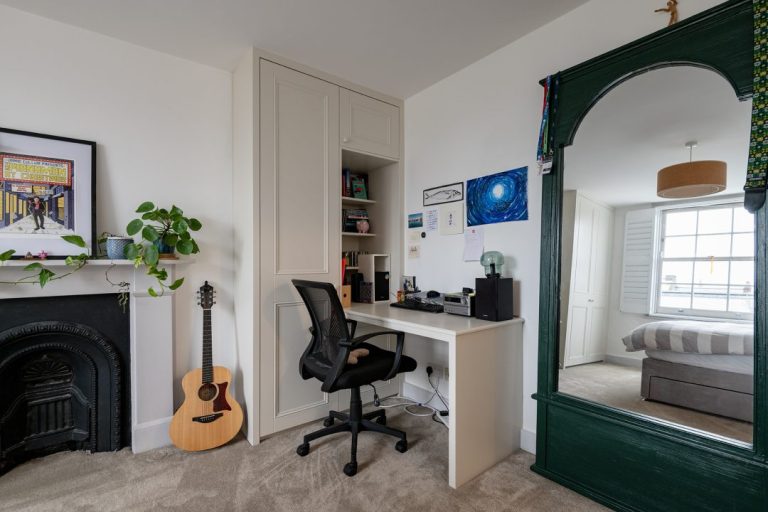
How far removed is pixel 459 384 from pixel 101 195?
2375 millimetres

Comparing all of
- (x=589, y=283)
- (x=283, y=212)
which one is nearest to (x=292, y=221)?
(x=283, y=212)

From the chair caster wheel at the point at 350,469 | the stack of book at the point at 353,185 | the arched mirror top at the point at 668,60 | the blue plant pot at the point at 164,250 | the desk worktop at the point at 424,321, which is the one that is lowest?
the chair caster wheel at the point at 350,469

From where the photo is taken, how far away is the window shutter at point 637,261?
1.66 meters

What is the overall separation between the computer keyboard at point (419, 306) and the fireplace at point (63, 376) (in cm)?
178

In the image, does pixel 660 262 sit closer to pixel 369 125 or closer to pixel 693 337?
pixel 693 337

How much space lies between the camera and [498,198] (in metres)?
2.28

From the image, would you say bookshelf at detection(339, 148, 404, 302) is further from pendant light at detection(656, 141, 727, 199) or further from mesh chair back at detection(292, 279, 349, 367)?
pendant light at detection(656, 141, 727, 199)

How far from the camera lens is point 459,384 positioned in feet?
5.83

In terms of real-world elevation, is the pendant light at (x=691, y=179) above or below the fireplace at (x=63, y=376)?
above

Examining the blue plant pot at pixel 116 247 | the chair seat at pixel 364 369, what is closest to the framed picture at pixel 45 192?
the blue plant pot at pixel 116 247

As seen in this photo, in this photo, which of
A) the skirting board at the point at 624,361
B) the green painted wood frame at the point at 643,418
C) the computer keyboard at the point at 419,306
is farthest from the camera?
the computer keyboard at the point at 419,306

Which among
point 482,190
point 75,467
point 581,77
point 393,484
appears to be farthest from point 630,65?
point 75,467

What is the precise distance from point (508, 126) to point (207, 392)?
101 inches

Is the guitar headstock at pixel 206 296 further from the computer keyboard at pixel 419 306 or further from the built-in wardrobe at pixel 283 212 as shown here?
the computer keyboard at pixel 419 306
